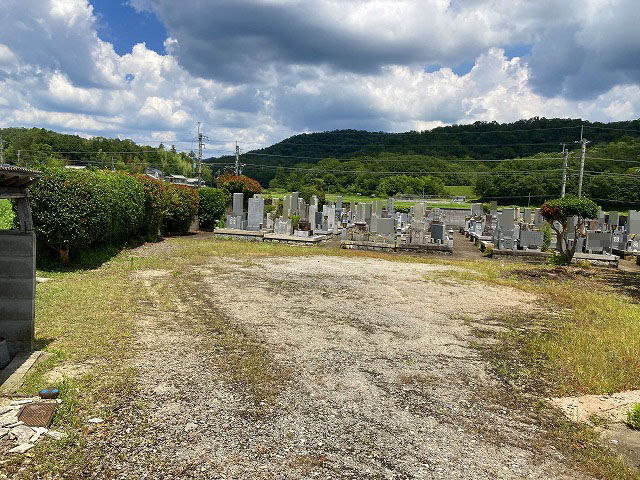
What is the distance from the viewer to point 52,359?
5.65 metres

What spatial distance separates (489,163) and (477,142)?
11.0m

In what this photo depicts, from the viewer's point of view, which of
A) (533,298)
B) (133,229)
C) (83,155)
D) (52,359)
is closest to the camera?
(52,359)

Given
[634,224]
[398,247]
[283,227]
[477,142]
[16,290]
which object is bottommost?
[398,247]

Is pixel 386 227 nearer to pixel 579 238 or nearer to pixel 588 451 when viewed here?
pixel 579 238

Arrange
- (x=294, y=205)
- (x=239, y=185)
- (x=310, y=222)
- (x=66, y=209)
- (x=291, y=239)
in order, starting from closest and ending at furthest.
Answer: (x=66, y=209) → (x=291, y=239) → (x=310, y=222) → (x=294, y=205) → (x=239, y=185)

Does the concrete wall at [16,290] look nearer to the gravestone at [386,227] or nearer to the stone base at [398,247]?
the stone base at [398,247]

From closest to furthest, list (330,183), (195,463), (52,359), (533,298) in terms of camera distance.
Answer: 1. (195,463)
2. (52,359)
3. (533,298)
4. (330,183)

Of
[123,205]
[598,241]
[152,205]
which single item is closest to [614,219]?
[598,241]

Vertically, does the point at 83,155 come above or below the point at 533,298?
above

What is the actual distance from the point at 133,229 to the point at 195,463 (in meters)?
14.5

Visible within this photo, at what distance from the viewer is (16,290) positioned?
19.1ft

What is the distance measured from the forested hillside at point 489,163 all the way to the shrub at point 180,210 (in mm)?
41515

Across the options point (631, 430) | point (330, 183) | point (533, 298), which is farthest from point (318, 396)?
point (330, 183)

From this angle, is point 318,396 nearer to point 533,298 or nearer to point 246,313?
point 246,313
